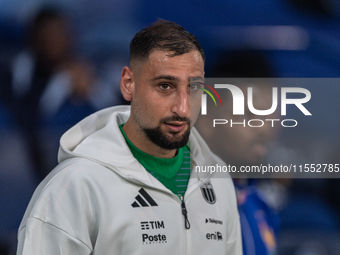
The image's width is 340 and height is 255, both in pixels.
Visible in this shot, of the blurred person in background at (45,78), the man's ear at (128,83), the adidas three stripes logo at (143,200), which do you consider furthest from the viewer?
the blurred person in background at (45,78)

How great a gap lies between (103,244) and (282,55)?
4.15 feet

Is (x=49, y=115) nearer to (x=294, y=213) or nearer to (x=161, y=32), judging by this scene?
(x=161, y=32)

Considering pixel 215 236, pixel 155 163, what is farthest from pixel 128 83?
pixel 215 236

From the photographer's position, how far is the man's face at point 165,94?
51.4 inches

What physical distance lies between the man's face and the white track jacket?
13 centimetres

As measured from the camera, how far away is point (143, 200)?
4.23 ft

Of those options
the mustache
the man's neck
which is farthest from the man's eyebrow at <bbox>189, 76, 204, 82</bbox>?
the man's neck

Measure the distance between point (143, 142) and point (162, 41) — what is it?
36 centimetres

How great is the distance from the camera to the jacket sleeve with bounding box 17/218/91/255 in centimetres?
115

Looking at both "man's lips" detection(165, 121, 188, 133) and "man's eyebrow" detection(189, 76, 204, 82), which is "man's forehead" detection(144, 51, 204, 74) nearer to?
"man's eyebrow" detection(189, 76, 204, 82)

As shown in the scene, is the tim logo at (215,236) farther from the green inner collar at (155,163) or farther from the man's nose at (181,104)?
the man's nose at (181,104)

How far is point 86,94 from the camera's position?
6.05 ft

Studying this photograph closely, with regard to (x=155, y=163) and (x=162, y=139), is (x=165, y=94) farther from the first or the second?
(x=155, y=163)

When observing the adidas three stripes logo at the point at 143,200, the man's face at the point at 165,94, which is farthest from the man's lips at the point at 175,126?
the adidas three stripes logo at the point at 143,200
